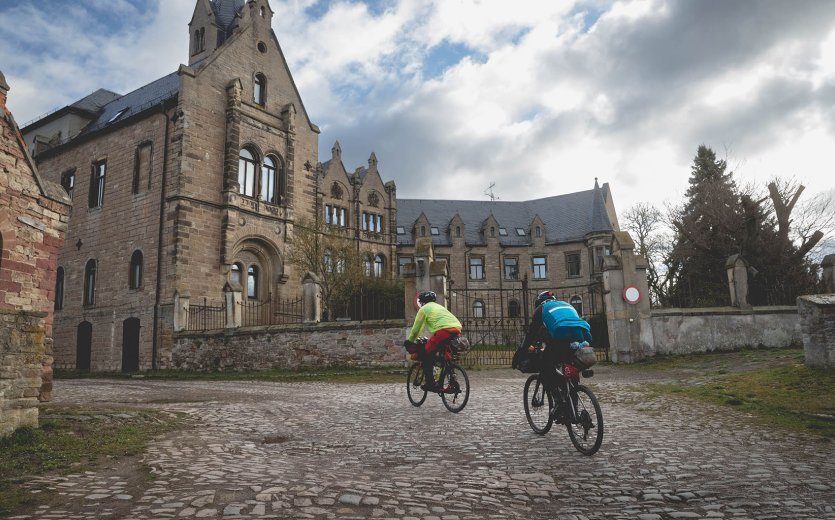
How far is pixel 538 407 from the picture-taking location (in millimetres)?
6453

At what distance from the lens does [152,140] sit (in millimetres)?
25172

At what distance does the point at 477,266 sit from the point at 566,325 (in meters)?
42.6

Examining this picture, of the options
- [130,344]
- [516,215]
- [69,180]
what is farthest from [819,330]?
[516,215]

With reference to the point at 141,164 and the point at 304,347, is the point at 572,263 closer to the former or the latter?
the point at 141,164

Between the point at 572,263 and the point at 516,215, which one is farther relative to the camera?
the point at 516,215

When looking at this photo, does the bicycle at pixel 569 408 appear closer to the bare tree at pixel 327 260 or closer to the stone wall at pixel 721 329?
the stone wall at pixel 721 329

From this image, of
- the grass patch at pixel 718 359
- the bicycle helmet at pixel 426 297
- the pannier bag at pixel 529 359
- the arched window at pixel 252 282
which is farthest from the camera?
the arched window at pixel 252 282

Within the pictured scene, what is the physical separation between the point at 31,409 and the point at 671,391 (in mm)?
9770

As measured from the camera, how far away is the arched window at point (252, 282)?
87.6 ft

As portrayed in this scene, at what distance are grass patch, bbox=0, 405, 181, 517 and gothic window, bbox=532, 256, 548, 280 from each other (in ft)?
139

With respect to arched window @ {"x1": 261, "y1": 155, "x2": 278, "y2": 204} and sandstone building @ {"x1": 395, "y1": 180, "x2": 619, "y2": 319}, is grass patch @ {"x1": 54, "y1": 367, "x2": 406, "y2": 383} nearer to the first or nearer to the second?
arched window @ {"x1": 261, "y1": 155, "x2": 278, "y2": 204}

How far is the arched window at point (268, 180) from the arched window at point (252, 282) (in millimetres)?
3538

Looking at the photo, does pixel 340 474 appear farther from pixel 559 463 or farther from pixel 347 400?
pixel 347 400

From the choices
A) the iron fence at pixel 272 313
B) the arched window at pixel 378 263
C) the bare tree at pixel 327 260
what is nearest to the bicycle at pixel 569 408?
the bare tree at pixel 327 260
